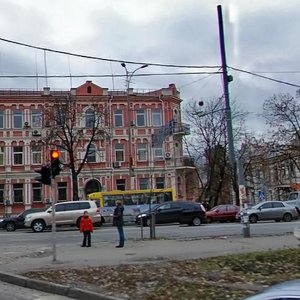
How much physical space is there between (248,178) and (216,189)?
454 inches

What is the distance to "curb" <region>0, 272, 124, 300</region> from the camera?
9.66m

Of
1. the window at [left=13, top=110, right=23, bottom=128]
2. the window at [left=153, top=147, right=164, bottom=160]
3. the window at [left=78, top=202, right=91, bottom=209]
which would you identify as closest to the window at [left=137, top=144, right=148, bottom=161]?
the window at [left=153, top=147, right=164, bottom=160]

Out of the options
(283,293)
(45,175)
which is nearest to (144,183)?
(45,175)

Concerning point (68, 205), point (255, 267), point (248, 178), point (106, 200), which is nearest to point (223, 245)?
point (255, 267)

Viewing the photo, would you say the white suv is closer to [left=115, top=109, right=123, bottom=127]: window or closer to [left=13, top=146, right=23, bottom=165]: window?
[left=13, top=146, right=23, bottom=165]: window

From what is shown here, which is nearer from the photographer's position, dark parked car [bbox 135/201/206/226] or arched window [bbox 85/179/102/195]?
dark parked car [bbox 135/201/206/226]

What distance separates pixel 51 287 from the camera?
10.9m

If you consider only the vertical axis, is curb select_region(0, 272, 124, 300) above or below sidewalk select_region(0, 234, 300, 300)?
below

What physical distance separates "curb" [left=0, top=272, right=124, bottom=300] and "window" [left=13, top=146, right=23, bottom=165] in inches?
1887

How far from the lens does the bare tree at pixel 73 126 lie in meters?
48.6

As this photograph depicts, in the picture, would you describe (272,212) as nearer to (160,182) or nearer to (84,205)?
(84,205)

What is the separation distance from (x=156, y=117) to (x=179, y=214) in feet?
91.8

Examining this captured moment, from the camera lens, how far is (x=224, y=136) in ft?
181

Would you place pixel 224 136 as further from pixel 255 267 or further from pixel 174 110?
pixel 255 267
